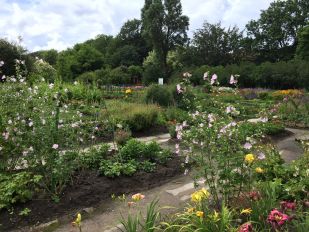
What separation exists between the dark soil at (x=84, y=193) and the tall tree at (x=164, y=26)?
37.8 meters

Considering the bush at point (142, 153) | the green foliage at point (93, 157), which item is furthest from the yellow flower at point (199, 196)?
the bush at point (142, 153)

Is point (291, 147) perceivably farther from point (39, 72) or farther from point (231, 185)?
point (39, 72)

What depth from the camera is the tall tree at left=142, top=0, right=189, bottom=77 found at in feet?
143

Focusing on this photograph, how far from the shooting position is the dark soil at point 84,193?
413cm

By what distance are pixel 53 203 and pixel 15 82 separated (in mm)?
2390

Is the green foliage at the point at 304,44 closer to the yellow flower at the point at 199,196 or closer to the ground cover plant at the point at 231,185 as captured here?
the ground cover plant at the point at 231,185

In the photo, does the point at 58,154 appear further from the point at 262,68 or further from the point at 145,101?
the point at 262,68

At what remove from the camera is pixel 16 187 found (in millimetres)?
4441

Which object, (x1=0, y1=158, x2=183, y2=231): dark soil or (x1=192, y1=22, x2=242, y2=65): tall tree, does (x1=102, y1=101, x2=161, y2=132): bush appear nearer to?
(x1=0, y1=158, x2=183, y2=231): dark soil

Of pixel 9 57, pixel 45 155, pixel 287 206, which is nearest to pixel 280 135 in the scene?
pixel 45 155


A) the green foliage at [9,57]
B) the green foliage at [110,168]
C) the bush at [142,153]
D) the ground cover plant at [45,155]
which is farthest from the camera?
the green foliage at [9,57]

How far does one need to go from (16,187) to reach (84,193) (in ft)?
2.61

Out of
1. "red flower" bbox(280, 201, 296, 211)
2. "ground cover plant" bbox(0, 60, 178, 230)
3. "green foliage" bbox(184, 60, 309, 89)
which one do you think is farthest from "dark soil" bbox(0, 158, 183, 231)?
"green foliage" bbox(184, 60, 309, 89)

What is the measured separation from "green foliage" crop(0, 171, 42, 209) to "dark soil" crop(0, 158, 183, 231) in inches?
3.6
